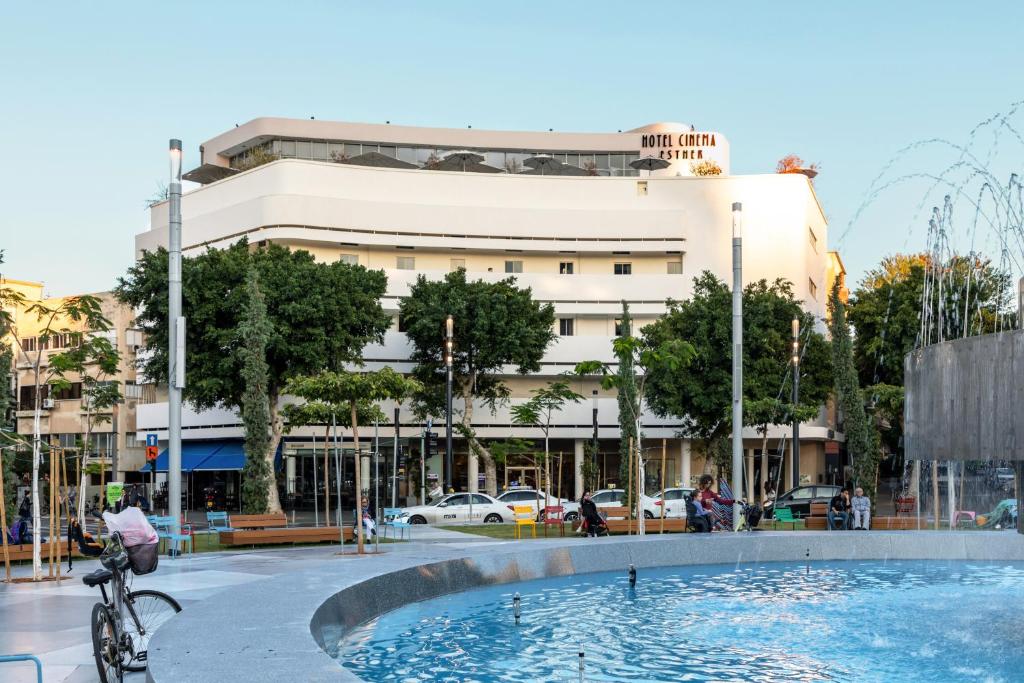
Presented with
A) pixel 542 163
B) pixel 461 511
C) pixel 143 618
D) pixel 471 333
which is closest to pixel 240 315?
pixel 461 511

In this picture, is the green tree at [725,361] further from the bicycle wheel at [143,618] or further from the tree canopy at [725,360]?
the bicycle wheel at [143,618]

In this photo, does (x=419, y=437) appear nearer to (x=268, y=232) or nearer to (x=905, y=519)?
(x=268, y=232)

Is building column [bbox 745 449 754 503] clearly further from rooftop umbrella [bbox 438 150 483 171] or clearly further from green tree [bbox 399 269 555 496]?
rooftop umbrella [bbox 438 150 483 171]

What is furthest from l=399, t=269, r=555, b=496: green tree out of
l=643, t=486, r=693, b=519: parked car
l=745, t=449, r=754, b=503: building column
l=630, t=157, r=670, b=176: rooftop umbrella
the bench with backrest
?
the bench with backrest

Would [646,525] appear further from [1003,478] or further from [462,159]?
[462,159]

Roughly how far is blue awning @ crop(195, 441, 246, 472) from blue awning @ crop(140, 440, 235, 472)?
20 cm

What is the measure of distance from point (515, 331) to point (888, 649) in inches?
1606

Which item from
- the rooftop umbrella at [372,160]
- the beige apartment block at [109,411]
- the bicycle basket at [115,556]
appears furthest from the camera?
the beige apartment block at [109,411]

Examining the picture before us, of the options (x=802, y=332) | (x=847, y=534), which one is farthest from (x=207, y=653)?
(x=802, y=332)

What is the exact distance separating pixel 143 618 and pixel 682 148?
7523 centimetres

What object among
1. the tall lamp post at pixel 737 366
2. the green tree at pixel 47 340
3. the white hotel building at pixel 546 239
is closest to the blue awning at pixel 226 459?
the white hotel building at pixel 546 239

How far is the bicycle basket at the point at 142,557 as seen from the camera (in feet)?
33.4

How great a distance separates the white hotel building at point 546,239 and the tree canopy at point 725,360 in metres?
5.34

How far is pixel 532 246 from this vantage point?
206ft
